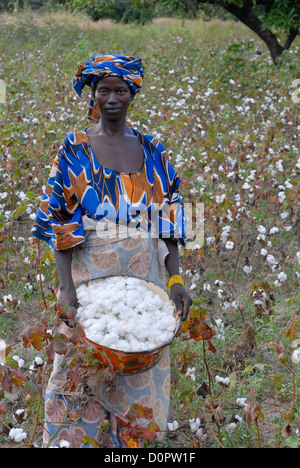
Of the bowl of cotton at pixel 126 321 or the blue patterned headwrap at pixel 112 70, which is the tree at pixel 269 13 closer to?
the blue patterned headwrap at pixel 112 70

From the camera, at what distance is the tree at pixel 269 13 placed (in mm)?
7602

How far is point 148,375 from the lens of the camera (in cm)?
212

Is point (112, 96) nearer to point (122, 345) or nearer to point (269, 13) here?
point (122, 345)

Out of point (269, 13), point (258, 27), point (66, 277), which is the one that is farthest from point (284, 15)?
point (66, 277)

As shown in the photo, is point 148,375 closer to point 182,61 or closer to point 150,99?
point 150,99

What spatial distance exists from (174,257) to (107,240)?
1.05 ft

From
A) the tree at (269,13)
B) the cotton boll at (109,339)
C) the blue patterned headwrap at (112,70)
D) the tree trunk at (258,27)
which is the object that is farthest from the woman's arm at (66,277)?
the tree trunk at (258,27)

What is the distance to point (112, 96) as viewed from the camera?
205 cm

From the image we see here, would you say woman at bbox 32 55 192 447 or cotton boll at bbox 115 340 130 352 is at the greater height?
woman at bbox 32 55 192 447

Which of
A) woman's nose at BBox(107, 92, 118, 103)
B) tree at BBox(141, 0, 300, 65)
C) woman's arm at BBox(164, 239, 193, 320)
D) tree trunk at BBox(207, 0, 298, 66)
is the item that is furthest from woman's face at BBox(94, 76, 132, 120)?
tree trunk at BBox(207, 0, 298, 66)

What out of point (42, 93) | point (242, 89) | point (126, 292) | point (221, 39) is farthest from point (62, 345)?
point (221, 39)

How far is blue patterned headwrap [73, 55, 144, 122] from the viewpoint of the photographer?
2.04 meters

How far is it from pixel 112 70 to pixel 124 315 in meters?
0.87

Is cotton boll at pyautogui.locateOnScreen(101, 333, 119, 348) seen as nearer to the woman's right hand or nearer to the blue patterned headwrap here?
the woman's right hand
